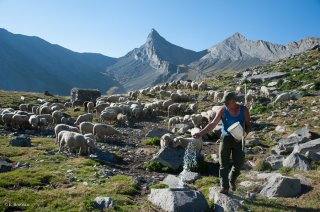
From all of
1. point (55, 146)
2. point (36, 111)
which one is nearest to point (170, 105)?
point (36, 111)

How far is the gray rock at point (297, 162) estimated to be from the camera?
14189 mm

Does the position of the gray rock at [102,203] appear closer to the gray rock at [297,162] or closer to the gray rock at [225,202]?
the gray rock at [225,202]

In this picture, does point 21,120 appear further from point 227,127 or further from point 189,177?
point 227,127

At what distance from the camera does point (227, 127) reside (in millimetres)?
10680

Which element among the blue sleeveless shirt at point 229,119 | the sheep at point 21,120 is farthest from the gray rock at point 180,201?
the sheep at point 21,120

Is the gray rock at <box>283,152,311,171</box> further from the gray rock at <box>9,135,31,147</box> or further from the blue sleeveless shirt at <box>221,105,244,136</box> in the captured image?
the gray rock at <box>9,135,31,147</box>

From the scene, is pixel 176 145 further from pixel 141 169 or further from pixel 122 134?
pixel 122 134

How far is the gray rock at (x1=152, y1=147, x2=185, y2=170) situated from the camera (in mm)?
17469

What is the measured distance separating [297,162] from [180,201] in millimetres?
6115

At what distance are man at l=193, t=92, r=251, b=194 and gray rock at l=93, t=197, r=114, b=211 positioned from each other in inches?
125

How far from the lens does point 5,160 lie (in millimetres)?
17172

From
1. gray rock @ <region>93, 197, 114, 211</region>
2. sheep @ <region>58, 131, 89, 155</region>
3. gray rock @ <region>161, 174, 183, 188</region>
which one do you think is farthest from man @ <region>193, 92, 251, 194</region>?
sheep @ <region>58, 131, 89, 155</region>

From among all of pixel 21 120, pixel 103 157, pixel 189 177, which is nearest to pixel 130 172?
pixel 103 157

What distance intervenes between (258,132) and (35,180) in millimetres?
15899
